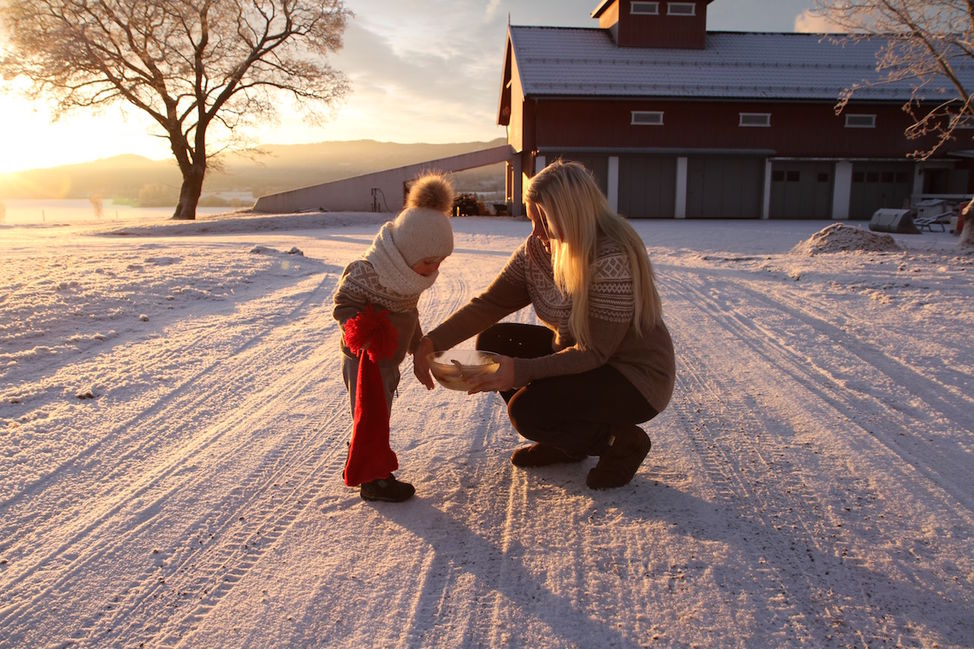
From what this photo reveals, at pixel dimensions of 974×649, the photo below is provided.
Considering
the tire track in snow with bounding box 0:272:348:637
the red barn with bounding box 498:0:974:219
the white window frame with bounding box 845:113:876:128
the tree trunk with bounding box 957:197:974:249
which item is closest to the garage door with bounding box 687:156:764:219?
the red barn with bounding box 498:0:974:219

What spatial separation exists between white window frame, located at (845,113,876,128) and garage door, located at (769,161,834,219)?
5.62ft

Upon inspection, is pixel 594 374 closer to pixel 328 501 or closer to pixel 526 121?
pixel 328 501

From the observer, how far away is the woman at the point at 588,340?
261 centimetres

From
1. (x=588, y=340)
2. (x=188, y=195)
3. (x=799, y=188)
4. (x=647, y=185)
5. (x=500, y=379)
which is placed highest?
(x=647, y=185)

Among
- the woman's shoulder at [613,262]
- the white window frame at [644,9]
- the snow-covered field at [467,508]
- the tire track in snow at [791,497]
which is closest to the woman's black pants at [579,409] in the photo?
the snow-covered field at [467,508]

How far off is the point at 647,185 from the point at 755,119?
4.96m

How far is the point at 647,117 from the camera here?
80.6ft

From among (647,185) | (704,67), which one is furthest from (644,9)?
(647,185)

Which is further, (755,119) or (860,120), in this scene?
(860,120)

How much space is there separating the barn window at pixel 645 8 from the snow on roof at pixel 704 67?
140 cm

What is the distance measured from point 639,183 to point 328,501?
77.5 ft

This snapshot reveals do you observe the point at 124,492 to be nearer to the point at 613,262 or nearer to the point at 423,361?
the point at 423,361

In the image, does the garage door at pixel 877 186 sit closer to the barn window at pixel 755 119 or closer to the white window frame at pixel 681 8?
the barn window at pixel 755 119

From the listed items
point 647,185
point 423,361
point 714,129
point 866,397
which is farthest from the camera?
point 714,129
